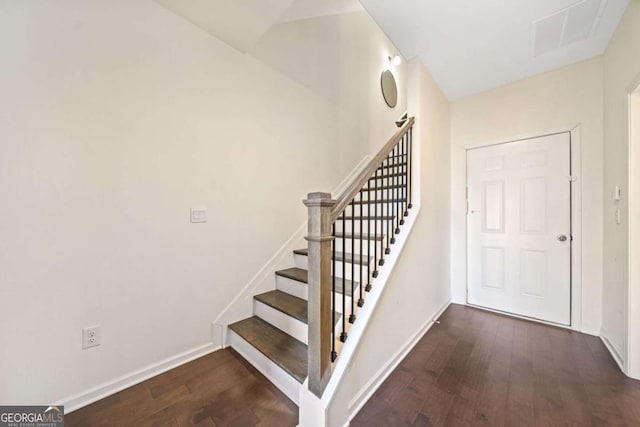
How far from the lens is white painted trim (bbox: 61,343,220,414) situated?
1.39 metres

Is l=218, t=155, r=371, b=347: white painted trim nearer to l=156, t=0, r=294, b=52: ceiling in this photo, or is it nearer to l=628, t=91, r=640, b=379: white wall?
l=156, t=0, r=294, b=52: ceiling

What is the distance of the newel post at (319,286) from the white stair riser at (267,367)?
301mm

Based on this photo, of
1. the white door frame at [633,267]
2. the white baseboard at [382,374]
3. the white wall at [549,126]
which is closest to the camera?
the white baseboard at [382,374]

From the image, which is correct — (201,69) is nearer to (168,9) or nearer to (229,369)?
(168,9)

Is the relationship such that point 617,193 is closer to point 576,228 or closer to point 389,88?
point 576,228

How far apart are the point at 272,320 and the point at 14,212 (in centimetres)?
163

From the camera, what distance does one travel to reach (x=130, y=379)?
1563 mm

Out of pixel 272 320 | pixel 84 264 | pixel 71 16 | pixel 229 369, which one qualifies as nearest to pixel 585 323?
pixel 272 320

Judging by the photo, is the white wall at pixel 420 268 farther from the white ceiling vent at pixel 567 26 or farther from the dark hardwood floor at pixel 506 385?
the white ceiling vent at pixel 567 26

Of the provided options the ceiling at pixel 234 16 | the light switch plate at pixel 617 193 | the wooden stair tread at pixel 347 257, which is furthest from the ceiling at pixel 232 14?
the light switch plate at pixel 617 193

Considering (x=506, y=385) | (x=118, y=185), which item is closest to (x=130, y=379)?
(x=118, y=185)

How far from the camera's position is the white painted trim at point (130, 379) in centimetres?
139

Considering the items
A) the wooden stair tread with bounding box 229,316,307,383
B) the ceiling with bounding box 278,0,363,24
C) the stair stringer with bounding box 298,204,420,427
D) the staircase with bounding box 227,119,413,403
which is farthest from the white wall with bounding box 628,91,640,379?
the ceiling with bounding box 278,0,363,24

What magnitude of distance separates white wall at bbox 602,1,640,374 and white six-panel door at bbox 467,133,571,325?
29cm
